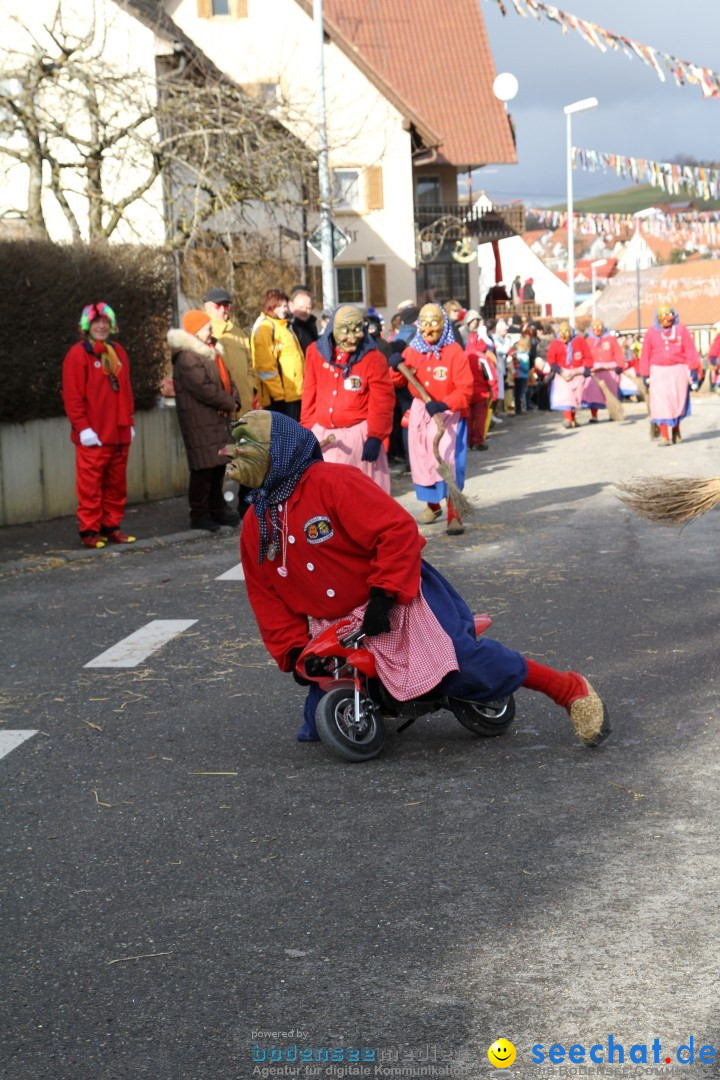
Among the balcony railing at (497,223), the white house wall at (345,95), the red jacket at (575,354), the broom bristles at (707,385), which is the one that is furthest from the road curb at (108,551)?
the balcony railing at (497,223)

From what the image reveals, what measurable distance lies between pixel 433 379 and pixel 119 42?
21.0 metres

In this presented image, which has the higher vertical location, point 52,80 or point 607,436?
point 52,80

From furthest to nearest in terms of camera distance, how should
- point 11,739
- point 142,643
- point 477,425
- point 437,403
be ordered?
point 477,425
point 437,403
point 142,643
point 11,739

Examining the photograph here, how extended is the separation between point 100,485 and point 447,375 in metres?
2.97

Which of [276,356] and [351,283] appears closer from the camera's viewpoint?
[276,356]

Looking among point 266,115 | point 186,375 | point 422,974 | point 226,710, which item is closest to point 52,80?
point 266,115

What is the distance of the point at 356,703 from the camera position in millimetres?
6262

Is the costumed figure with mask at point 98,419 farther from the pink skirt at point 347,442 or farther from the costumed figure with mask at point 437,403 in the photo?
the costumed figure with mask at point 437,403

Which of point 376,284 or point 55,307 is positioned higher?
point 376,284

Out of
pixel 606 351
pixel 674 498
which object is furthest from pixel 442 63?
→ pixel 674 498

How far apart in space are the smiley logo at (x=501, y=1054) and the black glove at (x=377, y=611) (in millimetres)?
2534

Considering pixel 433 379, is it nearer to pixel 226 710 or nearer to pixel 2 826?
pixel 226 710

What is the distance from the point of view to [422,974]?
4.14 m

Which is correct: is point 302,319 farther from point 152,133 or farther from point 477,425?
point 477,425
